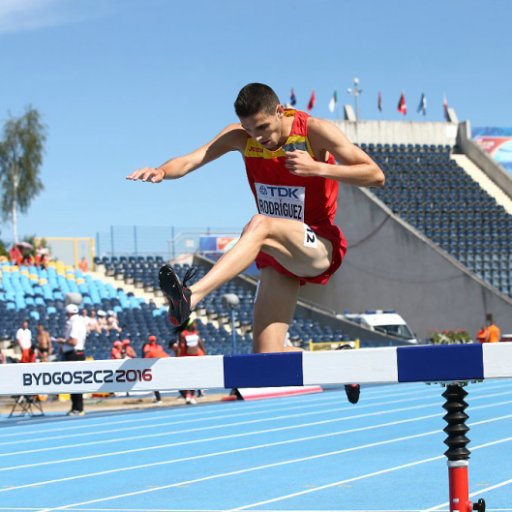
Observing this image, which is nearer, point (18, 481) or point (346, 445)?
point (18, 481)

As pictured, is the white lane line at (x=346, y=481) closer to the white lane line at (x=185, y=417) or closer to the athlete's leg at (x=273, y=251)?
the athlete's leg at (x=273, y=251)

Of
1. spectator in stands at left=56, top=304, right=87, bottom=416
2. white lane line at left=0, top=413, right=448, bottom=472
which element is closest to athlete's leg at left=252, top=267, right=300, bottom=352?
white lane line at left=0, top=413, right=448, bottom=472

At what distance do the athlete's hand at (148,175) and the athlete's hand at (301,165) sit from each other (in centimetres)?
66

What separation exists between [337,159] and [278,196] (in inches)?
17.3

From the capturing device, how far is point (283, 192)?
4992 millimetres

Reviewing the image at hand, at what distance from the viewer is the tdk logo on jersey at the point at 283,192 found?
498 cm

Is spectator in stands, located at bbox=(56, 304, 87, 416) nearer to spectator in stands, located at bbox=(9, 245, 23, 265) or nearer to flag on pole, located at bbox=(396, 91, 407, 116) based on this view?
spectator in stands, located at bbox=(9, 245, 23, 265)

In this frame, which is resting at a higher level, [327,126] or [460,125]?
[460,125]

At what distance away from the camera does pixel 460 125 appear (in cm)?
3950

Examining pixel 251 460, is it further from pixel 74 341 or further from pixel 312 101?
pixel 312 101

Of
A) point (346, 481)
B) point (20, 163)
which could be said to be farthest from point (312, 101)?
point (346, 481)

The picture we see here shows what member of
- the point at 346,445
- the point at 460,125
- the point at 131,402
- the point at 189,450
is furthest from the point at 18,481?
the point at 460,125

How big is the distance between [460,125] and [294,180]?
3548 cm

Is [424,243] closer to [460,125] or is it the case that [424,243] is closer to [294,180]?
[460,125]
